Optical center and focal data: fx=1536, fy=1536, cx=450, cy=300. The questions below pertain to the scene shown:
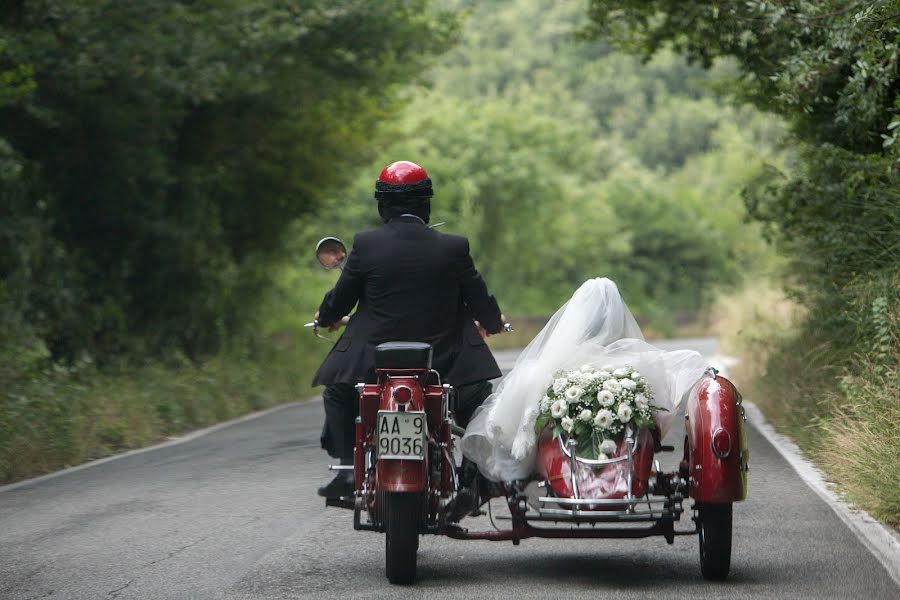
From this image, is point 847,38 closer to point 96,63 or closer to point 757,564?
point 757,564

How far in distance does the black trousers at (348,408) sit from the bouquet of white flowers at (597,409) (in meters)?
0.39

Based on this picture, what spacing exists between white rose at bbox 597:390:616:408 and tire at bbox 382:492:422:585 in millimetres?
980

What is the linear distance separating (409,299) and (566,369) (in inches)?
34.0

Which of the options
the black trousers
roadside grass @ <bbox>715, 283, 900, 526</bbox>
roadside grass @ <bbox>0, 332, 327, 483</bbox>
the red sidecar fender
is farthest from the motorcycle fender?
roadside grass @ <bbox>0, 332, 327, 483</bbox>

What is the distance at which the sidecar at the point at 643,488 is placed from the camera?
7.19m

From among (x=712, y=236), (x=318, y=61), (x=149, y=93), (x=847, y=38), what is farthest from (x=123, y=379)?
(x=712, y=236)

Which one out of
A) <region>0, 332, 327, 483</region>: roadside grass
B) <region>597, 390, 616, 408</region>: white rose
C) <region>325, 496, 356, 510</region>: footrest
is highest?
<region>597, 390, 616, 408</region>: white rose

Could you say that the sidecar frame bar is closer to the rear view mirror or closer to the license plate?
the license plate

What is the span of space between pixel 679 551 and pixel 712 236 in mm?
59652

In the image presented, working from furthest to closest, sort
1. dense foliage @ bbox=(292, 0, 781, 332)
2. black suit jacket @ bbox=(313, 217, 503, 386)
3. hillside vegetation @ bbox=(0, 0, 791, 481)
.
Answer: dense foliage @ bbox=(292, 0, 781, 332), hillside vegetation @ bbox=(0, 0, 791, 481), black suit jacket @ bbox=(313, 217, 503, 386)

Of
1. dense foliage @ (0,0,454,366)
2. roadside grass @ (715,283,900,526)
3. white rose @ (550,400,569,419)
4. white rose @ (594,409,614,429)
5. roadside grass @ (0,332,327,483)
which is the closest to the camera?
white rose @ (594,409,614,429)

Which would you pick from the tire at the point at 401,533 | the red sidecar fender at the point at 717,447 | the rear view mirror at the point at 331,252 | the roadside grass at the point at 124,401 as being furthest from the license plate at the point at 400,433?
the roadside grass at the point at 124,401

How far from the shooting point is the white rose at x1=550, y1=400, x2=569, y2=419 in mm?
7402

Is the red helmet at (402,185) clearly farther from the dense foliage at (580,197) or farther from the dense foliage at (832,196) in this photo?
the dense foliage at (580,197)
